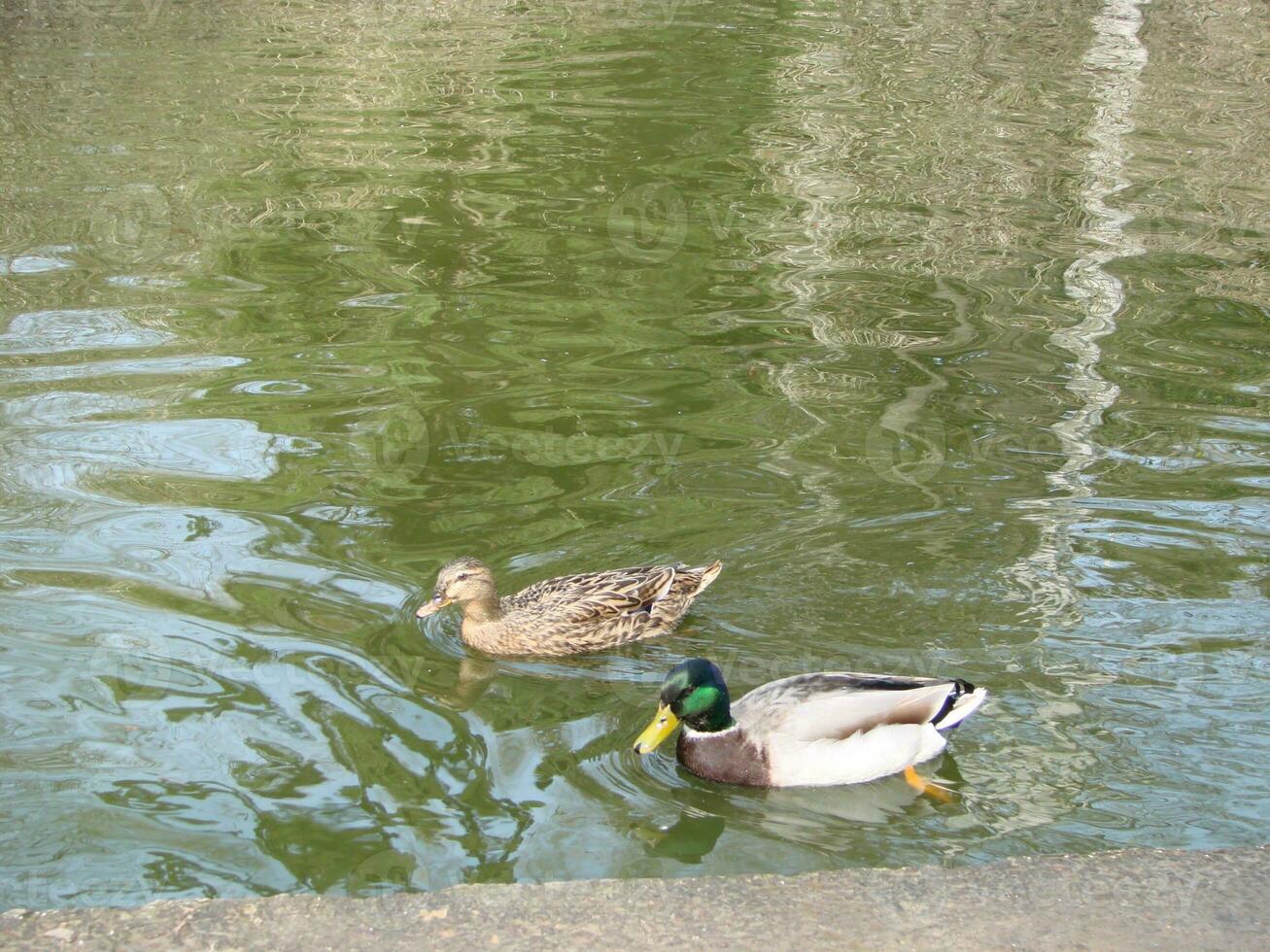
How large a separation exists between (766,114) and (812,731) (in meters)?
12.8

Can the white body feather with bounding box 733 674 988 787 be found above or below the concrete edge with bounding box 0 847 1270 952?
below

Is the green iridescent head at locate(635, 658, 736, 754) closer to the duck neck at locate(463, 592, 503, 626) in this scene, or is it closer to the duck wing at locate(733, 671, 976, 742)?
the duck wing at locate(733, 671, 976, 742)

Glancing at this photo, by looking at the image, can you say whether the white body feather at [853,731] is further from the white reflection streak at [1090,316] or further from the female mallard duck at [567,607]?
the white reflection streak at [1090,316]

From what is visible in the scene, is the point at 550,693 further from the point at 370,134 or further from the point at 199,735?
the point at 370,134

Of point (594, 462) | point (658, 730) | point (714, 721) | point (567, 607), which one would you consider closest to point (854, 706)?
point (714, 721)

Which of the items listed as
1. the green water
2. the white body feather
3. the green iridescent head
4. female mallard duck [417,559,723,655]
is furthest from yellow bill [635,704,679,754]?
female mallard duck [417,559,723,655]

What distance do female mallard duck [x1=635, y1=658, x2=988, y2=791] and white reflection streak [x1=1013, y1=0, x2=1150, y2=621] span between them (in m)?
1.37

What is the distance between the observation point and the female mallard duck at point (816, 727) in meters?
5.97

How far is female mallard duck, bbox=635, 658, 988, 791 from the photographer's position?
19.6ft

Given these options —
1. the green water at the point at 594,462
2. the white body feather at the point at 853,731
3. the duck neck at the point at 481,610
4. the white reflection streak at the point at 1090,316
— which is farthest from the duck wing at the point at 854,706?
the duck neck at the point at 481,610

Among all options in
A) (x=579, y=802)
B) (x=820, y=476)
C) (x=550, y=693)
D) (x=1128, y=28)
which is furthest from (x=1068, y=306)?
(x=1128, y=28)

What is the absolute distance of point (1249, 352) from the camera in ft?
34.5

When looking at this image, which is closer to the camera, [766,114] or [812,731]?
[812,731]

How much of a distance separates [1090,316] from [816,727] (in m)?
6.30
